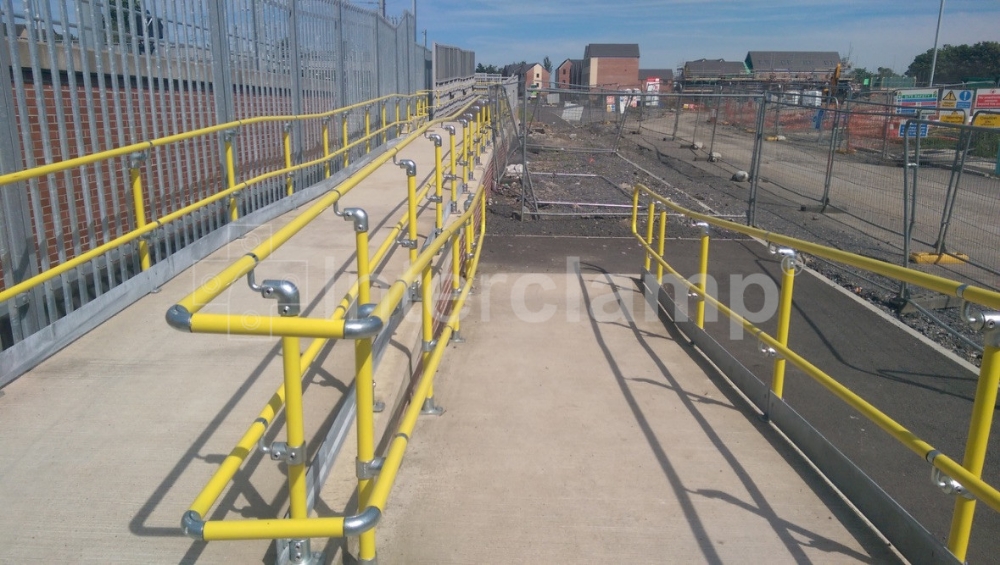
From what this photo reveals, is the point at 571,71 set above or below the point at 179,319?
above

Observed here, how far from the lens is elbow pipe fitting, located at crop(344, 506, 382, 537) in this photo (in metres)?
2.41

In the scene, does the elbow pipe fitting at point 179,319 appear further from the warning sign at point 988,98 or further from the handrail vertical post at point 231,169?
the warning sign at point 988,98

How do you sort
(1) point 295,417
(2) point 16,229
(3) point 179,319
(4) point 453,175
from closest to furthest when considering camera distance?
Result: 1. (3) point 179,319
2. (1) point 295,417
3. (2) point 16,229
4. (4) point 453,175

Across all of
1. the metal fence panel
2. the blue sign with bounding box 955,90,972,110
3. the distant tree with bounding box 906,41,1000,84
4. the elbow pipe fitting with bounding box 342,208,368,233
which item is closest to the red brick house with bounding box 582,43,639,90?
the distant tree with bounding box 906,41,1000,84

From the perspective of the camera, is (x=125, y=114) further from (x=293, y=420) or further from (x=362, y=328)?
(x=362, y=328)

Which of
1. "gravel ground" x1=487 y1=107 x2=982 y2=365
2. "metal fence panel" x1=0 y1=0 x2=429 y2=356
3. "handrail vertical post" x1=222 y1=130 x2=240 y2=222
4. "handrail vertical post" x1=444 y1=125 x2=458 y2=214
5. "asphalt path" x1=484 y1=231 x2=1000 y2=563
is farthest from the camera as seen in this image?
"gravel ground" x1=487 y1=107 x2=982 y2=365

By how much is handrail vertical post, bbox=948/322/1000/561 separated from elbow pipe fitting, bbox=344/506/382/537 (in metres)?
2.20

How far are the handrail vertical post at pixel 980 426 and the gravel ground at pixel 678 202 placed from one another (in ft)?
16.4

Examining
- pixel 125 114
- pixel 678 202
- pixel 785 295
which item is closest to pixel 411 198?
pixel 125 114

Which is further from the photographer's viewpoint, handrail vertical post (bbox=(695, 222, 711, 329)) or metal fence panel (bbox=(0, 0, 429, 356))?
handrail vertical post (bbox=(695, 222, 711, 329))

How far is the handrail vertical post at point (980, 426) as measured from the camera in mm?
2732

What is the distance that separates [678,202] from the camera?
13.9m

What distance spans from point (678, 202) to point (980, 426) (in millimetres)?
11364

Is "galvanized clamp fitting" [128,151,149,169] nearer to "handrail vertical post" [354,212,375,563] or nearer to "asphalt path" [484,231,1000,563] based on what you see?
"handrail vertical post" [354,212,375,563]
